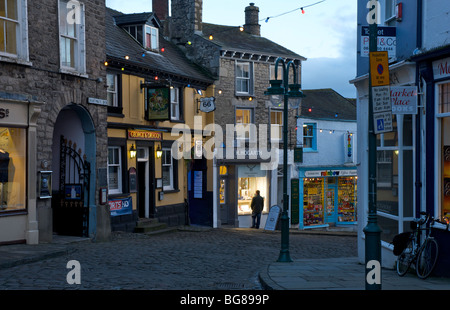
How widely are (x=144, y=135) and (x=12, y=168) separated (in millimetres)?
8323

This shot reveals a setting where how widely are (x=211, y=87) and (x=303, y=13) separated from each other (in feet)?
34.8

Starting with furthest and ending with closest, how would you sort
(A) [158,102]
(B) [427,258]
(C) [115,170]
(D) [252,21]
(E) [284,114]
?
1. (D) [252,21]
2. (A) [158,102]
3. (C) [115,170]
4. (E) [284,114]
5. (B) [427,258]

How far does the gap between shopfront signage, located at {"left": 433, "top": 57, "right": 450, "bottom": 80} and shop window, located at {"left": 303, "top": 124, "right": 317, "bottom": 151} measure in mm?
20709

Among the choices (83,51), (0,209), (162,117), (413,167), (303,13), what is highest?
(303,13)

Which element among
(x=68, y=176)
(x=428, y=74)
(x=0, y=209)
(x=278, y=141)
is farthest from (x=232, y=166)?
(x=428, y=74)

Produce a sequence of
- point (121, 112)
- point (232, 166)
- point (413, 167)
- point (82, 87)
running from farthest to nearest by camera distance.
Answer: point (232, 166) → point (121, 112) → point (82, 87) → point (413, 167)

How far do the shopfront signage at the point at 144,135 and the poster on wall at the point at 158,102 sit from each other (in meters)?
0.69

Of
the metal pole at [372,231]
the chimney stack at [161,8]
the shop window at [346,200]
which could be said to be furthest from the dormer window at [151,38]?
the metal pole at [372,231]

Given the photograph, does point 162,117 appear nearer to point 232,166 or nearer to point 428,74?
point 232,166

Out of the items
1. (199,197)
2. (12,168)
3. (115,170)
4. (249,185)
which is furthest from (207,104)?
(12,168)

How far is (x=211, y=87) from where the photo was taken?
27.3 meters

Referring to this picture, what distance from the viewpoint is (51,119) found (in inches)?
618

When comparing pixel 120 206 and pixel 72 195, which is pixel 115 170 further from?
pixel 72 195

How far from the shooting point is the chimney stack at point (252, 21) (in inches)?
1284
